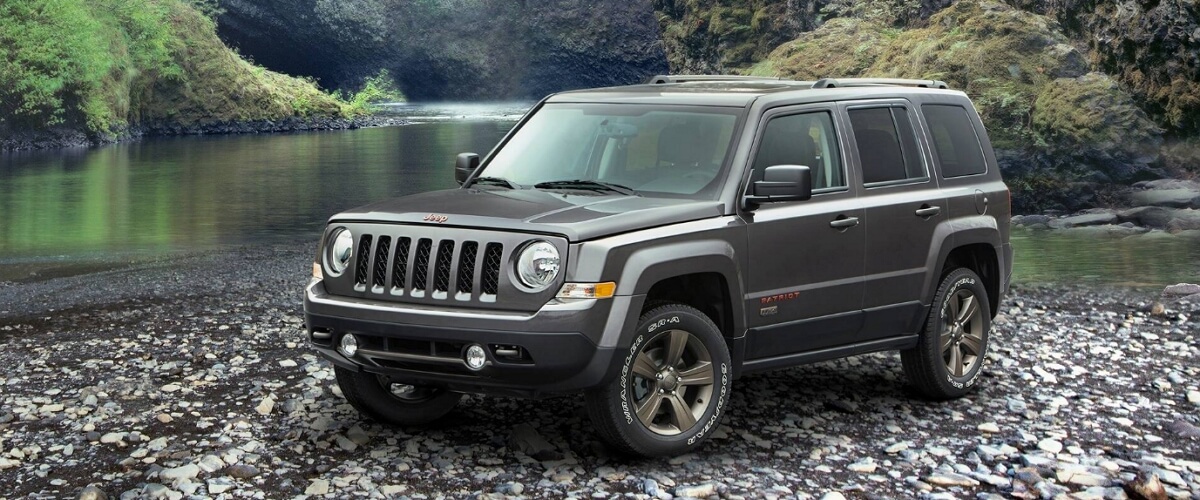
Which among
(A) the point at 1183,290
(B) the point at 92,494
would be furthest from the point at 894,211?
(A) the point at 1183,290

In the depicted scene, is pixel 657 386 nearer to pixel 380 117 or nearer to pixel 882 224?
pixel 882 224

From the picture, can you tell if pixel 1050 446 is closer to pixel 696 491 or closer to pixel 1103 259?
pixel 696 491

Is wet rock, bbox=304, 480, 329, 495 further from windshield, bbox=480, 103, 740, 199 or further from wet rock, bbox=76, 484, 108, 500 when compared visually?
windshield, bbox=480, 103, 740, 199

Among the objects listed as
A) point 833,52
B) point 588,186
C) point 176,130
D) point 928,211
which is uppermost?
point 833,52

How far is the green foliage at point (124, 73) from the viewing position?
56562 millimetres

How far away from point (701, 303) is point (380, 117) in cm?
8465

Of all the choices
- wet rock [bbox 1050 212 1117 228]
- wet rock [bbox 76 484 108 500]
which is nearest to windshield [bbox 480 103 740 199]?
wet rock [bbox 76 484 108 500]

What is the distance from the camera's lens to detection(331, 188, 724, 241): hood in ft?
21.0

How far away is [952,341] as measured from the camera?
8.58 meters

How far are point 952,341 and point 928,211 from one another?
38.1 inches

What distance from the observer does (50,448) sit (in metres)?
7.34

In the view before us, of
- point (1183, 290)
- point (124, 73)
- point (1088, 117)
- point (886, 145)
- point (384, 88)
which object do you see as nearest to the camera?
point (886, 145)

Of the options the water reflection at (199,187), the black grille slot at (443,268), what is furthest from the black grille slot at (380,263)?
the water reflection at (199,187)

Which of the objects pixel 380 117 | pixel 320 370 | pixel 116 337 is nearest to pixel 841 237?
pixel 320 370
